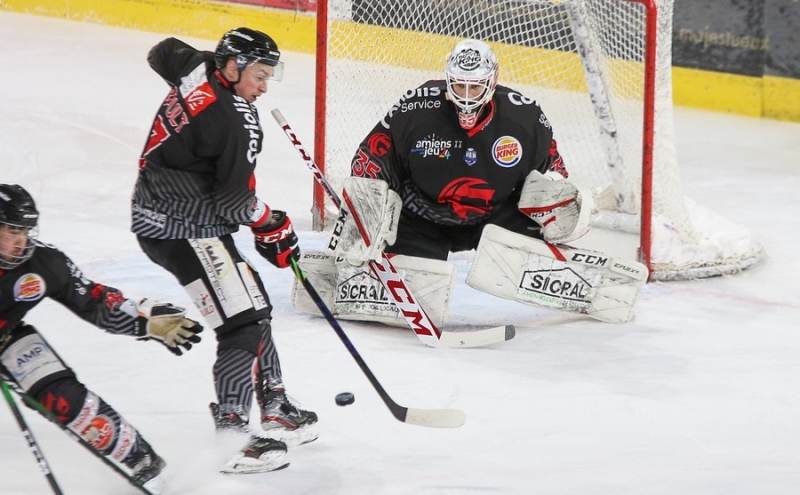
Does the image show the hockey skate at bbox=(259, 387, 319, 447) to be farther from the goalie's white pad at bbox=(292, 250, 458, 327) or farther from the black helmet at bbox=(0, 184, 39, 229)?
the goalie's white pad at bbox=(292, 250, 458, 327)

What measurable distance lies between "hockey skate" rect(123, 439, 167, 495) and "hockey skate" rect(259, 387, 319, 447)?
34 centimetres

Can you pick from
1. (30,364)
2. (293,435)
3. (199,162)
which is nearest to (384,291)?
(293,435)

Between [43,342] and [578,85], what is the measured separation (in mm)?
3372

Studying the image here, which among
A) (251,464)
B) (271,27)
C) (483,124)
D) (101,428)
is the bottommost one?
(251,464)

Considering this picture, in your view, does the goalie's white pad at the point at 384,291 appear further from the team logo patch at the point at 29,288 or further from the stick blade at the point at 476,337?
the team logo patch at the point at 29,288

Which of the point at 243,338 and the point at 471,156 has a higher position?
the point at 471,156

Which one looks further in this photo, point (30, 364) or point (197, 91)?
point (197, 91)

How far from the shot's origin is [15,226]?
270 centimetres

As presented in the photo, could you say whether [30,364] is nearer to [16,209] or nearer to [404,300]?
[16,209]

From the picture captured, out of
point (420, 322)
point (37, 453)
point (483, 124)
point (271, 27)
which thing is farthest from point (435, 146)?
point (271, 27)

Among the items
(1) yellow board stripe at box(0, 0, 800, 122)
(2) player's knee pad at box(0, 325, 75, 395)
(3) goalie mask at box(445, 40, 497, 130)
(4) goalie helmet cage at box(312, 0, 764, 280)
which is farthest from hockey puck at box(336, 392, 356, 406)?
(1) yellow board stripe at box(0, 0, 800, 122)

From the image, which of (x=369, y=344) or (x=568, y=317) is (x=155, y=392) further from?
(x=568, y=317)

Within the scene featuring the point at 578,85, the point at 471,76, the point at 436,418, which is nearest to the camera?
the point at 436,418

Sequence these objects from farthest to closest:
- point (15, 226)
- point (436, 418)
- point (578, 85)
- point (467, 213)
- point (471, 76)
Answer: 1. point (578, 85)
2. point (467, 213)
3. point (471, 76)
4. point (436, 418)
5. point (15, 226)
